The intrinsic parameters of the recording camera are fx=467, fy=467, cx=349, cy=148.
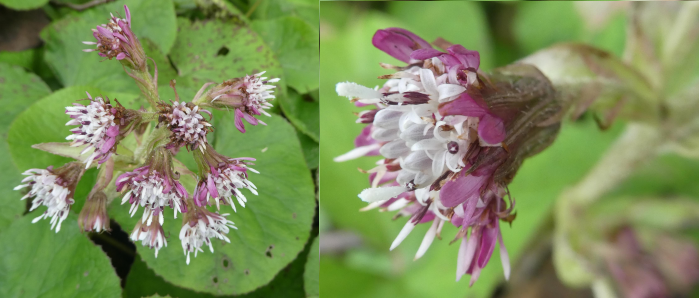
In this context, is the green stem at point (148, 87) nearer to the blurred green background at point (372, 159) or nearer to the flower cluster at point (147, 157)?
the flower cluster at point (147, 157)

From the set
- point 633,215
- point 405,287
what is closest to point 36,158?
point 405,287

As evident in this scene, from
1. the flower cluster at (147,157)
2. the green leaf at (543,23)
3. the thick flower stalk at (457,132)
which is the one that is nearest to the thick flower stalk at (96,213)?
the flower cluster at (147,157)

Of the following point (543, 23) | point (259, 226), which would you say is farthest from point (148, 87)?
point (543, 23)

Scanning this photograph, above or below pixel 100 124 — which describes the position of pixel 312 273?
below

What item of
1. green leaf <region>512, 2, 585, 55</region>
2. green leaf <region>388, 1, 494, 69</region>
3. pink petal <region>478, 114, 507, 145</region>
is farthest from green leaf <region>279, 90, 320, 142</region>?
green leaf <region>512, 2, 585, 55</region>

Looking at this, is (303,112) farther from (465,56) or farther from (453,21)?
(453,21)

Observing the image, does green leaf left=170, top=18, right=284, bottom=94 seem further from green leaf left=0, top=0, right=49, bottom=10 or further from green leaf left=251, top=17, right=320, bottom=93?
green leaf left=0, top=0, right=49, bottom=10
